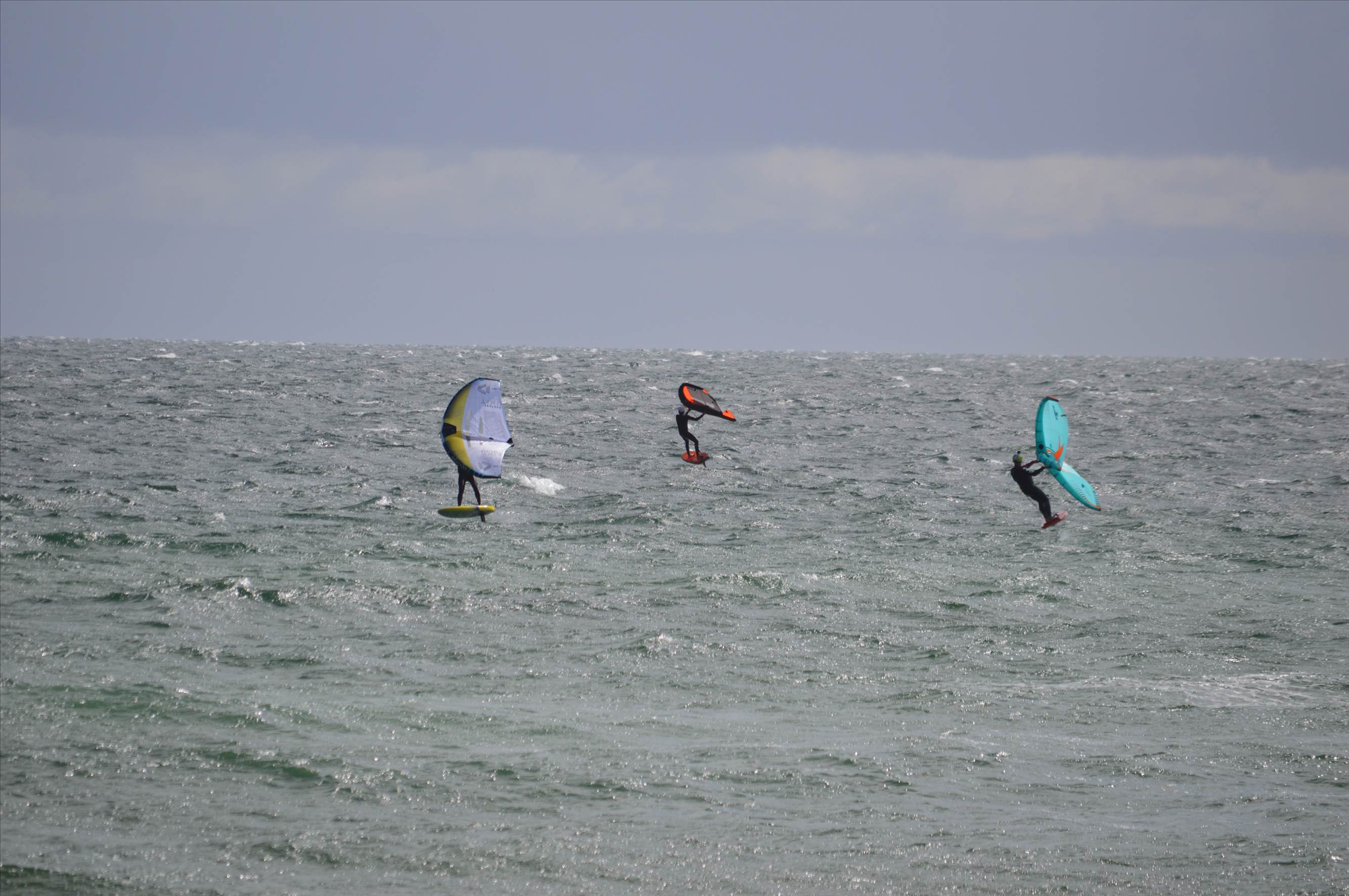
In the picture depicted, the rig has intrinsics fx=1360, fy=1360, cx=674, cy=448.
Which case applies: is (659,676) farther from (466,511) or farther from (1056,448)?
(1056,448)

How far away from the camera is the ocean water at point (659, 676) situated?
18625mm

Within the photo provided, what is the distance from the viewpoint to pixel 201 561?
32969 mm

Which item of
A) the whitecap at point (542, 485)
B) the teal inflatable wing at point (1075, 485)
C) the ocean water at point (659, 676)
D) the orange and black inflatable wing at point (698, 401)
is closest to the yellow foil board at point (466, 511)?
the orange and black inflatable wing at point (698, 401)

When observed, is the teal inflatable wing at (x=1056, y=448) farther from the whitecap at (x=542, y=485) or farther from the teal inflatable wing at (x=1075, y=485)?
the whitecap at (x=542, y=485)

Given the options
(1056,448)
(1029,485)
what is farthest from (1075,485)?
(1029,485)

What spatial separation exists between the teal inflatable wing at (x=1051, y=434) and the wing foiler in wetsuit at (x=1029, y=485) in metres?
0.19

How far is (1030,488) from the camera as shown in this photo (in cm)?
2072

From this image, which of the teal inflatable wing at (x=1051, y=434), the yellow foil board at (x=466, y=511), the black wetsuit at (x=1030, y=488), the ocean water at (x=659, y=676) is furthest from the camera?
the black wetsuit at (x=1030, y=488)

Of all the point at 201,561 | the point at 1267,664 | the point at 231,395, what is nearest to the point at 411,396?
the point at 231,395

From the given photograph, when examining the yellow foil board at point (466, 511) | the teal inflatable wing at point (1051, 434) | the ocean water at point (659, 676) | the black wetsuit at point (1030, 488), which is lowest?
the ocean water at point (659, 676)

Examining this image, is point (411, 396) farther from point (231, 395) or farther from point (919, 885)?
point (919, 885)

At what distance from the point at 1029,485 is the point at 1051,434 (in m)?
1.18

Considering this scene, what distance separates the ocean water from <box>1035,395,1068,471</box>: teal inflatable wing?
209 inches

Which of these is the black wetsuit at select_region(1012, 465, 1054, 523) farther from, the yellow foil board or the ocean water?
the yellow foil board
